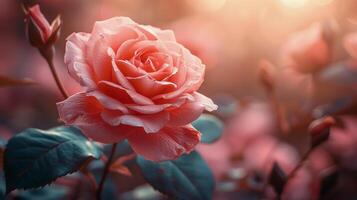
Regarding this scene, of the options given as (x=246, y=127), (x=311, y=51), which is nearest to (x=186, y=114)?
(x=311, y=51)

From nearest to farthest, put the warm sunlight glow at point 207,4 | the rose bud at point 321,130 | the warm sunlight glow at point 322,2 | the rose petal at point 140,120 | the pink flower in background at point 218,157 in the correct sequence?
1. the rose petal at point 140,120
2. the rose bud at point 321,130
3. the pink flower in background at point 218,157
4. the warm sunlight glow at point 322,2
5. the warm sunlight glow at point 207,4

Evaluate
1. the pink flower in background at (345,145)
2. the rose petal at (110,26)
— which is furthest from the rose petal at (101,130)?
the pink flower in background at (345,145)

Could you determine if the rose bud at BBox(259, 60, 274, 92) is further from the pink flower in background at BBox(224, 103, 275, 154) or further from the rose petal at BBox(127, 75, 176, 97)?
the rose petal at BBox(127, 75, 176, 97)

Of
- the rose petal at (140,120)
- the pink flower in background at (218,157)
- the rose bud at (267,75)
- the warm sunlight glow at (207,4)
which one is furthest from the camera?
the warm sunlight glow at (207,4)

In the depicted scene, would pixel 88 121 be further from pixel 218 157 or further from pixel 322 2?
pixel 322 2

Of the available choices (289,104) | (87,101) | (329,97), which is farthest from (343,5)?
(87,101)

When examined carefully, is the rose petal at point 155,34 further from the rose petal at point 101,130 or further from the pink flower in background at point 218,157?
the pink flower in background at point 218,157
